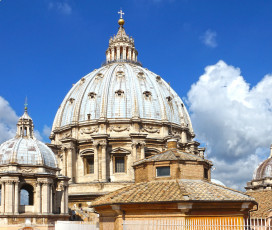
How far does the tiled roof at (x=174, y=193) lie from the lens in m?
20.8

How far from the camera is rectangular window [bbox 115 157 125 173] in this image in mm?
62312

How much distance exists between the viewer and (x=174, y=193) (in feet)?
70.1

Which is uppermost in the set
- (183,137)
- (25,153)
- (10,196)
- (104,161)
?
(183,137)

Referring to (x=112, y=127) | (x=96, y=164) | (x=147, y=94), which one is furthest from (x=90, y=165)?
(x=147, y=94)

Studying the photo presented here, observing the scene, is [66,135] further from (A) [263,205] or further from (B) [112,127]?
(A) [263,205]

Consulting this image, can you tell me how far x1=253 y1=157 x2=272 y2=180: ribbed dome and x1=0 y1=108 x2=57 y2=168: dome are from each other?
3299 centimetres

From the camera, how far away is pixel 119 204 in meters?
21.5

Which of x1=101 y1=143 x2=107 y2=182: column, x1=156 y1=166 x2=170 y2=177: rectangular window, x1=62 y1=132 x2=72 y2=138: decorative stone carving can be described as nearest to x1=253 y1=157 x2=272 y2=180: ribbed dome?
x1=101 y1=143 x2=107 y2=182: column

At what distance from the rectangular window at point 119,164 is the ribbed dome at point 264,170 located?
19908mm

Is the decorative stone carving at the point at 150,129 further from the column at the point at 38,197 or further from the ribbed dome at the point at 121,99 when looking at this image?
the column at the point at 38,197

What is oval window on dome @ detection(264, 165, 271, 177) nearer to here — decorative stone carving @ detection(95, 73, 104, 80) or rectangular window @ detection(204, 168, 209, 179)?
decorative stone carving @ detection(95, 73, 104, 80)

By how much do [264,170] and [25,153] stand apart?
36738 millimetres

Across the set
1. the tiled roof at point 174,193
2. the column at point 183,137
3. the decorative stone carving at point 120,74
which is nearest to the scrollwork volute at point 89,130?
the decorative stone carving at point 120,74

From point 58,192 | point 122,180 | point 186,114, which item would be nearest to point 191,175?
point 58,192
